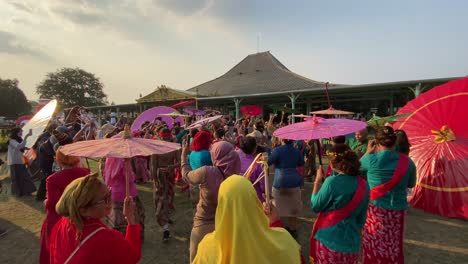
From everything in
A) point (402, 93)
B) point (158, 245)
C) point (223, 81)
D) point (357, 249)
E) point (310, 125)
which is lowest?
point (158, 245)

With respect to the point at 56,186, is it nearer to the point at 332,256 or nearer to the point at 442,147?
the point at 332,256

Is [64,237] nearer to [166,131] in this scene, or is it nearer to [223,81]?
[166,131]

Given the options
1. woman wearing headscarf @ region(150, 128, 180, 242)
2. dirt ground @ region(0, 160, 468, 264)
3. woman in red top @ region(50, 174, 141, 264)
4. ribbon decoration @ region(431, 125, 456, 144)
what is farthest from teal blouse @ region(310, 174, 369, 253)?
ribbon decoration @ region(431, 125, 456, 144)

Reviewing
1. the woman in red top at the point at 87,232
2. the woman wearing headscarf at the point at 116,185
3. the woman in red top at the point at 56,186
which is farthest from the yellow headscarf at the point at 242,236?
the woman wearing headscarf at the point at 116,185

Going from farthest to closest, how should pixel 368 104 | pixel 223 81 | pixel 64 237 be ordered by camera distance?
pixel 223 81
pixel 368 104
pixel 64 237

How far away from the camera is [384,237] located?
316 centimetres

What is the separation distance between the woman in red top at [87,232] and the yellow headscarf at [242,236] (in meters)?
0.51

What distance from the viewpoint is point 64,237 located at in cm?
165

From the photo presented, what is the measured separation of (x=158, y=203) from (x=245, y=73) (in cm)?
2904

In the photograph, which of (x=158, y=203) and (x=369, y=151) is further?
(x=158, y=203)

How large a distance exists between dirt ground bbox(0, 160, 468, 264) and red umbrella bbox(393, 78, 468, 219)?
0.34m

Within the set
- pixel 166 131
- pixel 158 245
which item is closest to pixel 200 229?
pixel 158 245

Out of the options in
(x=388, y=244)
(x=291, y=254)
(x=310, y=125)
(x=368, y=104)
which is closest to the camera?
(x=291, y=254)

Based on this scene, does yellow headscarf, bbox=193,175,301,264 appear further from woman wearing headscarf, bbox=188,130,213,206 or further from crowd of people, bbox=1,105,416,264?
woman wearing headscarf, bbox=188,130,213,206
